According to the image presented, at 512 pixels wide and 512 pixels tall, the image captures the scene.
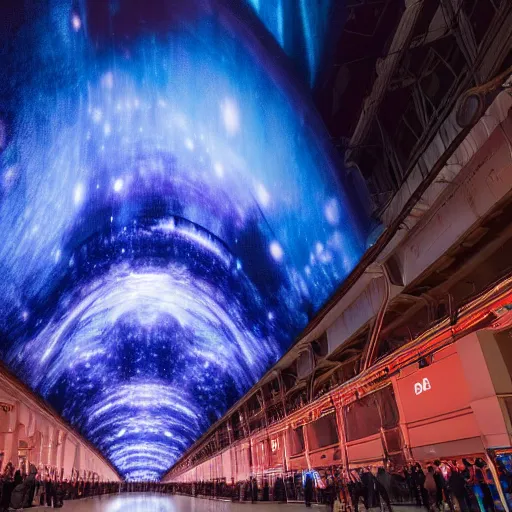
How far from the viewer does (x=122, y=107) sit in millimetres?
9789

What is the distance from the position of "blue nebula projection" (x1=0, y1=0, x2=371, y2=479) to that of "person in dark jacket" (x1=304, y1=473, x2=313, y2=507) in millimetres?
4889

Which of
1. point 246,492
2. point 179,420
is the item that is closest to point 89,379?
point 246,492

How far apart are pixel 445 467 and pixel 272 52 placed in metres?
7.84

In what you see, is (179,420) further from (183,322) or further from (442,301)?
(442,301)

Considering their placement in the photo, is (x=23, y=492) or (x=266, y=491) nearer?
(x=23, y=492)

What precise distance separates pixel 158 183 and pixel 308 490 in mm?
8925

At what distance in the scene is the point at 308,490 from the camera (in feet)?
31.7

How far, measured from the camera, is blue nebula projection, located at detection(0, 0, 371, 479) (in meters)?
8.20

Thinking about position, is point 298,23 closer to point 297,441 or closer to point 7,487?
point 297,441

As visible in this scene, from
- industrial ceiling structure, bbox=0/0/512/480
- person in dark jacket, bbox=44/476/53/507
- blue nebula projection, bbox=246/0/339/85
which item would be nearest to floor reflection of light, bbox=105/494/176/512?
person in dark jacket, bbox=44/476/53/507

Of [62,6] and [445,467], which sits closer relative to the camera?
[445,467]

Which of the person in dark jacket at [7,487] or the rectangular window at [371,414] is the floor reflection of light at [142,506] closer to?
the person in dark jacket at [7,487]

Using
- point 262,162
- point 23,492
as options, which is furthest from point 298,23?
point 23,492

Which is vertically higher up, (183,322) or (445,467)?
(183,322)
